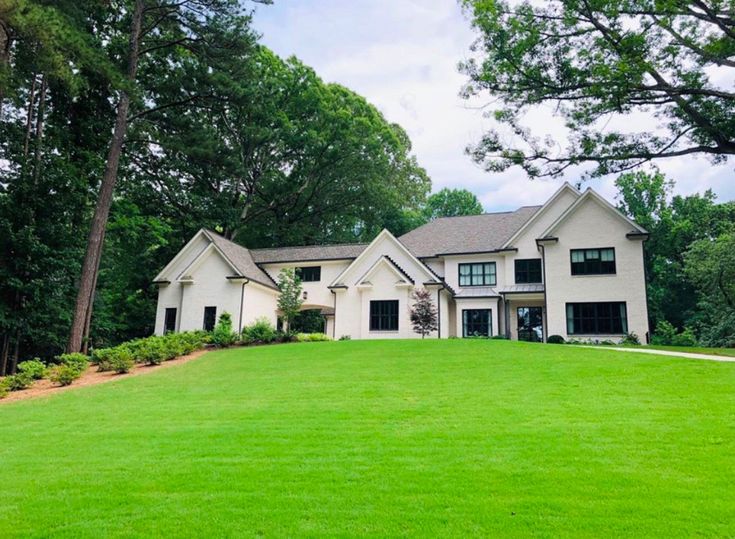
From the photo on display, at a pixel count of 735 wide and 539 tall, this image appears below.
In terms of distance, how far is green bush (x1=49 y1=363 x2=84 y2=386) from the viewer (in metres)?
13.9

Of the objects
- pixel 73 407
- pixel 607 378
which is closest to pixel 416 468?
pixel 607 378

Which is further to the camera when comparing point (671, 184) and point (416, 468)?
point (671, 184)

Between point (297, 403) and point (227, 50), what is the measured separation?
18031 millimetres

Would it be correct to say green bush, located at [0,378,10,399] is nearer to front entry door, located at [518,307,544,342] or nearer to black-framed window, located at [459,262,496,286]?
black-framed window, located at [459,262,496,286]

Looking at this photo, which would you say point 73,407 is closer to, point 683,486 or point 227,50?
point 683,486

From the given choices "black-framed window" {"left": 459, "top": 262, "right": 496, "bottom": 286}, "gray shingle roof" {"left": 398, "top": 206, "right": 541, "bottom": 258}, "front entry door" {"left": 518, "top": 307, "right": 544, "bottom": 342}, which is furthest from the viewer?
"gray shingle roof" {"left": 398, "top": 206, "right": 541, "bottom": 258}

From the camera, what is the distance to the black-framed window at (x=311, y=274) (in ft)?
92.7

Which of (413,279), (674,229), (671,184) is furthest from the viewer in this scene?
(671,184)

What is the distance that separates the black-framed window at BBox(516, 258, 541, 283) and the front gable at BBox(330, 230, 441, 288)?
15.9 feet

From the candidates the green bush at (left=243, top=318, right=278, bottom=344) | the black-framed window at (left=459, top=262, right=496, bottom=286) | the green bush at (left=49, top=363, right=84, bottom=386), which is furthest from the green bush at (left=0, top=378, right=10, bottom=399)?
the black-framed window at (left=459, top=262, right=496, bottom=286)

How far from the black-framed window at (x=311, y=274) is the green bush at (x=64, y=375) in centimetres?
1503

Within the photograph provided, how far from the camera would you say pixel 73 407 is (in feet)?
34.7

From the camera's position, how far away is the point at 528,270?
A: 84.4 ft

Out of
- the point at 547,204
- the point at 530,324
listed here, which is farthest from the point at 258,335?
the point at 547,204
